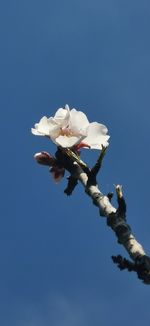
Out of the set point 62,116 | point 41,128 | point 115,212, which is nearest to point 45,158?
point 41,128

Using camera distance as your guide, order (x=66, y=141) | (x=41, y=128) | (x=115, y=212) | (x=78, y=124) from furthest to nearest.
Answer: (x=78, y=124), (x=41, y=128), (x=66, y=141), (x=115, y=212)

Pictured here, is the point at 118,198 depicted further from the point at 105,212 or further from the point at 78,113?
the point at 78,113

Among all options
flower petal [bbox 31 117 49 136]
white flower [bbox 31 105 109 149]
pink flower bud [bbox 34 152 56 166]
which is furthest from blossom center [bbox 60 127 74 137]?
pink flower bud [bbox 34 152 56 166]

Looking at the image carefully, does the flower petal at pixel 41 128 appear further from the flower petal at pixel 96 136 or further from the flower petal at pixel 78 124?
the flower petal at pixel 96 136

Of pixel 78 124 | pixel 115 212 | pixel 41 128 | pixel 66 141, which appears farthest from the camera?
pixel 78 124

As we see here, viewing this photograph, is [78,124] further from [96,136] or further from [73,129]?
[96,136]

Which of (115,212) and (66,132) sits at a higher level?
(66,132)

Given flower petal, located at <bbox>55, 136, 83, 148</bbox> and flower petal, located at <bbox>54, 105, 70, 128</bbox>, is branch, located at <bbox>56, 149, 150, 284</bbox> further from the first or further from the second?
flower petal, located at <bbox>54, 105, 70, 128</bbox>

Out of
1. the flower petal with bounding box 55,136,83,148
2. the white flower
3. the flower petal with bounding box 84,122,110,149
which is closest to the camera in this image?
the flower petal with bounding box 55,136,83,148

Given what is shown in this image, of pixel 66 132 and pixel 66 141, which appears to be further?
pixel 66 132
